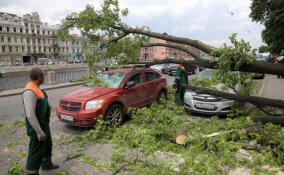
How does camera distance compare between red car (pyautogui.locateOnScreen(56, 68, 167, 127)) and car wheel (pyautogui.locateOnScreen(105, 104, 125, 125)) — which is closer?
red car (pyautogui.locateOnScreen(56, 68, 167, 127))

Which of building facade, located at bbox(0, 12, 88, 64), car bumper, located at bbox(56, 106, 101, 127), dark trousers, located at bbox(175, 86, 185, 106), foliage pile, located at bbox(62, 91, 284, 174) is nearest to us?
foliage pile, located at bbox(62, 91, 284, 174)

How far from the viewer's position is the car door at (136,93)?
6.43 m

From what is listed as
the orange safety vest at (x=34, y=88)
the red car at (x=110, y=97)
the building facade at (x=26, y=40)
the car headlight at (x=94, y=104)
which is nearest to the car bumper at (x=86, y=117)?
the red car at (x=110, y=97)

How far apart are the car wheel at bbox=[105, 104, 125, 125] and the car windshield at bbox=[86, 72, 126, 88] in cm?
73

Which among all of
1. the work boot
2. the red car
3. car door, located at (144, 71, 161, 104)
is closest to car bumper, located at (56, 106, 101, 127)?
A: the red car

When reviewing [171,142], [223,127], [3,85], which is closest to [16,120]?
[171,142]

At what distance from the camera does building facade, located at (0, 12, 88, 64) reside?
267ft

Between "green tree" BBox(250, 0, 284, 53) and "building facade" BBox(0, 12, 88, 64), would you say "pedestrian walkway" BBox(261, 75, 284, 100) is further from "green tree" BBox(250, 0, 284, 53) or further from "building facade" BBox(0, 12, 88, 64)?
"building facade" BBox(0, 12, 88, 64)

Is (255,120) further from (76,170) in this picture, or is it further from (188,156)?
(76,170)

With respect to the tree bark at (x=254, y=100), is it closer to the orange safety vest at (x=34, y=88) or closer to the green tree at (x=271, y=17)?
the orange safety vest at (x=34, y=88)

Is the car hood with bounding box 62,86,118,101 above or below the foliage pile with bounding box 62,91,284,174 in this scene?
above

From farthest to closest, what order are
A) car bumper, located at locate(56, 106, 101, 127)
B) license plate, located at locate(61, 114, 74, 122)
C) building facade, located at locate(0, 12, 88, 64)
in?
building facade, located at locate(0, 12, 88, 64)
license plate, located at locate(61, 114, 74, 122)
car bumper, located at locate(56, 106, 101, 127)

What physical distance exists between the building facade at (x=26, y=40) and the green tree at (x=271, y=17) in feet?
211

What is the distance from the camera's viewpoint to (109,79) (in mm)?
6719
